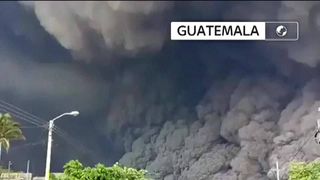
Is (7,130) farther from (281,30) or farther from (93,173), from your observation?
(281,30)

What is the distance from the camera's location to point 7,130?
61.4 ft

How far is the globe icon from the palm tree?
39.3 feet

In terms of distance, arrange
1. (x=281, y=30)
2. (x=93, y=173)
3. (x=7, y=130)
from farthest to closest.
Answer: (x=7, y=130) < (x=93, y=173) < (x=281, y=30)

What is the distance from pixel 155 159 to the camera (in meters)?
23.8

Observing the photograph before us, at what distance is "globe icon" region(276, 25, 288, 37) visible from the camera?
9125mm

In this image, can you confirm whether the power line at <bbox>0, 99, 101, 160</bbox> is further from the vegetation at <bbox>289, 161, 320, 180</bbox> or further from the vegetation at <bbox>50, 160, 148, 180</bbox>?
the vegetation at <bbox>289, 161, 320, 180</bbox>

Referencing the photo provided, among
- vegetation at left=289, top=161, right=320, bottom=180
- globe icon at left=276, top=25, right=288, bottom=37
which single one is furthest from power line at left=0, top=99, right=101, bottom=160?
globe icon at left=276, top=25, right=288, bottom=37

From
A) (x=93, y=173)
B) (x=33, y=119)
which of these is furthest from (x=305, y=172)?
(x=33, y=119)

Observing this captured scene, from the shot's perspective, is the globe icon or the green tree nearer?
the globe icon

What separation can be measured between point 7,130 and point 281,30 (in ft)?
40.9

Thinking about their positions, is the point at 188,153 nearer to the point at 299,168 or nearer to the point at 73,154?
the point at 73,154

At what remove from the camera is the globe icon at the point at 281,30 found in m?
9.12
